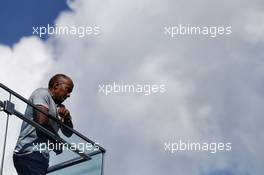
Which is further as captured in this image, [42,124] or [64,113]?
[64,113]

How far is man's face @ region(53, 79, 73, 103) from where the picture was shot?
10.5m

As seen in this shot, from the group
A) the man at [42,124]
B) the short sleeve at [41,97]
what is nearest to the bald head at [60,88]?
the man at [42,124]

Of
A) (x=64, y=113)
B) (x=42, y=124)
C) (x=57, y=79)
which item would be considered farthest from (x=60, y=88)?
(x=42, y=124)

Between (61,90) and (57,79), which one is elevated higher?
(57,79)

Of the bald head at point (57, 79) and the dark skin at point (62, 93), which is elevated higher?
the bald head at point (57, 79)

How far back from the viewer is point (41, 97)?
10352mm

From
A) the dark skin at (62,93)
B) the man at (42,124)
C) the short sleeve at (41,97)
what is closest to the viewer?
the man at (42,124)

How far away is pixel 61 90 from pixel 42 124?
397 mm

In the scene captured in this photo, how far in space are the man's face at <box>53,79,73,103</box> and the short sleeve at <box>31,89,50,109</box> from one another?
0.58 feet

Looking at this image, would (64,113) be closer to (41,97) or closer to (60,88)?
(60,88)

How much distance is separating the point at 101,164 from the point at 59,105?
0.75 metres

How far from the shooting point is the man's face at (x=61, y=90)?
34.6 feet

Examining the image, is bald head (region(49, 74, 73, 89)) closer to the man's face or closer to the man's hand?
the man's face

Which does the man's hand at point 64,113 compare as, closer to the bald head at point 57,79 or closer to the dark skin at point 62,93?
the dark skin at point 62,93
